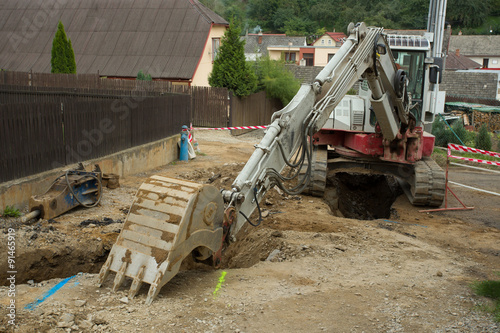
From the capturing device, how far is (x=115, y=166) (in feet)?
39.9

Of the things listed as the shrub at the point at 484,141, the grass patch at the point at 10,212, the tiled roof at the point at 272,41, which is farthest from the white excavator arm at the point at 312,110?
the tiled roof at the point at 272,41

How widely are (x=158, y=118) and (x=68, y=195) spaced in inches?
246

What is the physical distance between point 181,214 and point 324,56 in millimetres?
55322

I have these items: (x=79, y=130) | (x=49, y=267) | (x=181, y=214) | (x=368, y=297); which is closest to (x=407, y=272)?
(x=368, y=297)

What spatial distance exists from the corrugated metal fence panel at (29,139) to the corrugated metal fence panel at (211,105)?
14.8 m

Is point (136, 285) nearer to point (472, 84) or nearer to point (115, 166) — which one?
point (115, 166)

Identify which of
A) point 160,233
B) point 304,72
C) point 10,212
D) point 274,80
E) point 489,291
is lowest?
point 489,291

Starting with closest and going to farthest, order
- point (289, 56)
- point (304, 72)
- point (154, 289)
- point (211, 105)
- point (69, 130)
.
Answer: point (154, 289) → point (69, 130) → point (211, 105) → point (304, 72) → point (289, 56)

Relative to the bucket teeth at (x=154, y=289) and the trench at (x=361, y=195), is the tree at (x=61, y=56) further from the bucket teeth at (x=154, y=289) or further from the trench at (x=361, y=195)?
the bucket teeth at (x=154, y=289)

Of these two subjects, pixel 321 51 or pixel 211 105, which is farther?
pixel 321 51

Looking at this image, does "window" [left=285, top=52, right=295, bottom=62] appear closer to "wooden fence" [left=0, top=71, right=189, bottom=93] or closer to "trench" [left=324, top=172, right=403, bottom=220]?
"wooden fence" [left=0, top=71, right=189, bottom=93]

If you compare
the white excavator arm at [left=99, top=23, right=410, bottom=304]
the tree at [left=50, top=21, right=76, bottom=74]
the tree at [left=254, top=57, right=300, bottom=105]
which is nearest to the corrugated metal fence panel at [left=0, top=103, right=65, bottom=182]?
the white excavator arm at [left=99, top=23, right=410, bottom=304]

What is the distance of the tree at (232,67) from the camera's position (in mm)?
24656

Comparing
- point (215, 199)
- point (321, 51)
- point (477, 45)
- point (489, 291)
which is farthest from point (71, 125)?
point (477, 45)
